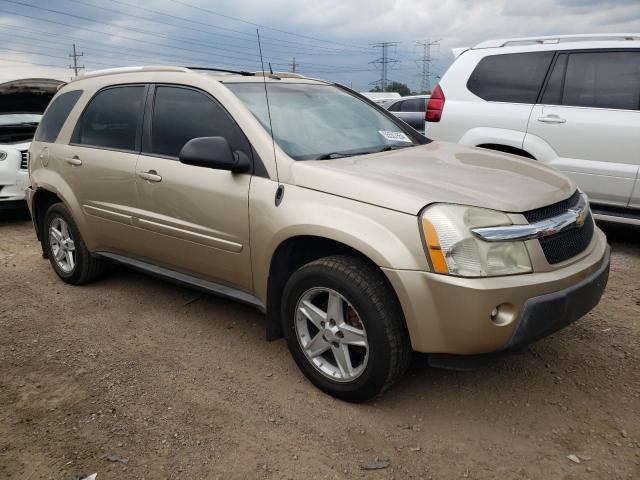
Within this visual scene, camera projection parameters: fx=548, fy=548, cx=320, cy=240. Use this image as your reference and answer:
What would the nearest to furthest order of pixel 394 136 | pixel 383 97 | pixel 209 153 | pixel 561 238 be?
1. pixel 561 238
2. pixel 209 153
3. pixel 394 136
4. pixel 383 97

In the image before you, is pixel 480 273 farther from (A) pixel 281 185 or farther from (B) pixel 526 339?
(A) pixel 281 185

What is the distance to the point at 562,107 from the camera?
514 centimetres

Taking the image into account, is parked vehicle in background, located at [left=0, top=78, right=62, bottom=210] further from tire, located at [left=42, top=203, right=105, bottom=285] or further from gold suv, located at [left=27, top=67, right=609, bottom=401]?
gold suv, located at [left=27, top=67, right=609, bottom=401]

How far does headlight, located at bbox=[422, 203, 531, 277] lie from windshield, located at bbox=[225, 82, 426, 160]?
0.90 m

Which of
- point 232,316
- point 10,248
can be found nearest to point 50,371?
point 232,316

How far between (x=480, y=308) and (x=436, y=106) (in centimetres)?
393

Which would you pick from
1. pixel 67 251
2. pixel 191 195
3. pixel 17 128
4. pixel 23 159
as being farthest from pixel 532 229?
pixel 17 128

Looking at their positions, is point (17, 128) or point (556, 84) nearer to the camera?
point (556, 84)

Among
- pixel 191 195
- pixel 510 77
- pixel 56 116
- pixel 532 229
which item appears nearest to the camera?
pixel 532 229

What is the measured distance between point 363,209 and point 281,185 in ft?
1.77

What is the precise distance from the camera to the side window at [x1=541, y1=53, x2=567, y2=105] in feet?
17.1

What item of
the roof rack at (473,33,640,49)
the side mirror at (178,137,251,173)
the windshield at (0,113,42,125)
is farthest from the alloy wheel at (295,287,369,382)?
the windshield at (0,113,42,125)

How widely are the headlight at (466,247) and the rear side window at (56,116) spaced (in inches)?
131

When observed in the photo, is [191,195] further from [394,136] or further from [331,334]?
[394,136]
